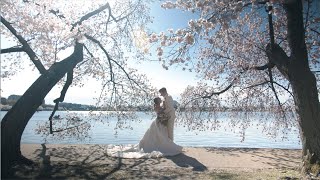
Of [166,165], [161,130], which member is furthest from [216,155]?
[166,165]

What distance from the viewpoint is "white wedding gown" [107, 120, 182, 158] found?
10.8m

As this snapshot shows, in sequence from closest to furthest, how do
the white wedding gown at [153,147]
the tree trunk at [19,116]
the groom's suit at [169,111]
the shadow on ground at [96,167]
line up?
the shadow on ground at [96,167]
the tree trunk at [19,116]
the white wedding gown at [153,147]
the groom's suit at [169,111]

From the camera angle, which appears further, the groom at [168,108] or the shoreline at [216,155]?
the groom at [168,108]

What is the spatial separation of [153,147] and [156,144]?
0.14 meters

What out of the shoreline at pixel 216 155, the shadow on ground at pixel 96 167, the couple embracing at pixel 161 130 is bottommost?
the shadow on ground at pixel 96 167

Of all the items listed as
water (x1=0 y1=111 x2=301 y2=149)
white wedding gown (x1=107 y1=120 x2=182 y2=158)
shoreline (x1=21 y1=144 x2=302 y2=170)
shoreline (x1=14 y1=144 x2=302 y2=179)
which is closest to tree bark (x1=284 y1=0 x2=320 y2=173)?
shoreline (x1=14 y1=144 x2=302 y2=179)

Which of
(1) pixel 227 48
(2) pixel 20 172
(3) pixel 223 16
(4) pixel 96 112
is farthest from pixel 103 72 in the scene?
(3) pixel 223 16

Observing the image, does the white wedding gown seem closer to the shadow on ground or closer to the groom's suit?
the groom's suit

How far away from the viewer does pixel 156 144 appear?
11477 millimetres

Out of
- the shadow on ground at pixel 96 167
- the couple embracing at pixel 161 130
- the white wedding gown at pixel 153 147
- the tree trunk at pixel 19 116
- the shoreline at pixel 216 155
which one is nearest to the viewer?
the shadow on ground at pixel 96 167

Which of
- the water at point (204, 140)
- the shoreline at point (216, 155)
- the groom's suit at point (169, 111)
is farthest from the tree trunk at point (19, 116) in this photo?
the water at point (204, 140)

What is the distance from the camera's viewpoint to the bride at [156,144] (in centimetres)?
1108

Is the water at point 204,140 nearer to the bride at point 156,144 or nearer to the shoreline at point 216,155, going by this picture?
the shoreline at point 216,155

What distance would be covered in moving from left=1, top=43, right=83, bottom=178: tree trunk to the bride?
285 cm
